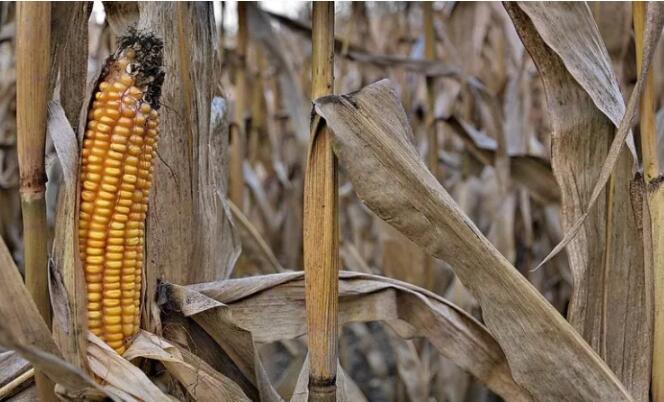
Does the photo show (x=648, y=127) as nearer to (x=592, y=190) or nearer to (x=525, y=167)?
(x=592, y=190)

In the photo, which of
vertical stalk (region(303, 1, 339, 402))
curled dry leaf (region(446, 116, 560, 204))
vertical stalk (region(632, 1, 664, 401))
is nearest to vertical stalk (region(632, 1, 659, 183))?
vertical stalk (region(632, 1, 664, 401))

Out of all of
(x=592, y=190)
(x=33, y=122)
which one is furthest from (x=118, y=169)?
(x=592, y=190)

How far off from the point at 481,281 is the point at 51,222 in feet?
5.65

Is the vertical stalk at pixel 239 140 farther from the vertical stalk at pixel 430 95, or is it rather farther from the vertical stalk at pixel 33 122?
the vertical stalk at pixel 33 122

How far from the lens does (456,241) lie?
87 centimetres

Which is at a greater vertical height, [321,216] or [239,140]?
[239,140]

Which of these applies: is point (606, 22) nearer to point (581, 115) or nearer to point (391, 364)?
point (581, 115)

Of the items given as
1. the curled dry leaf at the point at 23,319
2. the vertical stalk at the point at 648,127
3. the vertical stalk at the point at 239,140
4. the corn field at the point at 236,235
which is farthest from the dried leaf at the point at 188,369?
the vertical stalk at the point at 239,140

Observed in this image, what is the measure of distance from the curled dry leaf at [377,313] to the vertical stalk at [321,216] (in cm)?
17

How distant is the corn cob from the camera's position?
0.79 metres

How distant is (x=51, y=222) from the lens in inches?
87.2

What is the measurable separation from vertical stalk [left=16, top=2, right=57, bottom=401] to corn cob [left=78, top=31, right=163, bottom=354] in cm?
A: 5

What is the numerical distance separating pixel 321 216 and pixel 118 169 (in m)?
0.25

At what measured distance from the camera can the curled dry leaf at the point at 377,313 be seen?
41.3 inches
